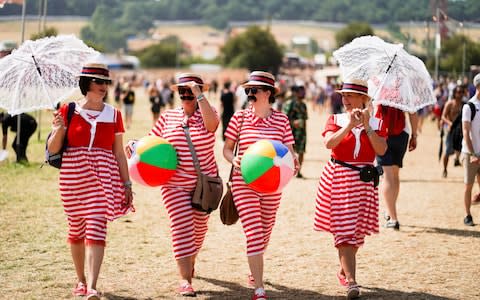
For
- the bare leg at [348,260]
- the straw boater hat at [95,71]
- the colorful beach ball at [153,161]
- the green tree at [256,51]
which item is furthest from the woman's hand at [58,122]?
the green tree at [256,51]

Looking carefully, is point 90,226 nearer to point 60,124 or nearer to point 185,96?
point 60,124

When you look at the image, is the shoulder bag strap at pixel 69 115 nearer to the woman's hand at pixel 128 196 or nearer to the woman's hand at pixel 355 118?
the woman's hand at pixel 128 196

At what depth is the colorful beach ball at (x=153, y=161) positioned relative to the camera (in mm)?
7238

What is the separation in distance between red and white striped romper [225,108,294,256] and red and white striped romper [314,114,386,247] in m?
0.40

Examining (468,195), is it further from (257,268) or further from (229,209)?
(257,268)

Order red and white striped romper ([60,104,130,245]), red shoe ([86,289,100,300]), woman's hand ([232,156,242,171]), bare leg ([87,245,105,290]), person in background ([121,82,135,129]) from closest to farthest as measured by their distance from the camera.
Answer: red shoe ([86,289,100,300]), bare leg ([87,245,105,290]), red and white striped romper ([60,104,130,245]), woman's hand ([232,156,242,171]), person in background ([121,82,135,129])

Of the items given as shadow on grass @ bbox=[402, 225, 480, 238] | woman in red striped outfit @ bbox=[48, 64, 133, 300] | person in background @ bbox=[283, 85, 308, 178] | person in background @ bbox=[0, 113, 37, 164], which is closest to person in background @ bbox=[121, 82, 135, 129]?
person in background @ bbox=[0, 113, 37, 164]

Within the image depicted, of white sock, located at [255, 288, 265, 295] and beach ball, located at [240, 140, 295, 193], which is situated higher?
beach ball, located at [240, 140, 295, 193]

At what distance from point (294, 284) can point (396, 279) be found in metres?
0.94

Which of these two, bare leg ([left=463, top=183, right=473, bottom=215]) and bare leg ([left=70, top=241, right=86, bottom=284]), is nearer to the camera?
bare leg ([left=70, top=241, right=86, bottom=284])

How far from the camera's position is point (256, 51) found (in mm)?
148750

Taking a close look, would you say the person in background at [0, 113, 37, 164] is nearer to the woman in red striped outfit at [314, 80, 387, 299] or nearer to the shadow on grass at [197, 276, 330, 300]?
the shadow on grass at [197, 276, 330, 300]

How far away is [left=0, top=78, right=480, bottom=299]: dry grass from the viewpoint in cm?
768

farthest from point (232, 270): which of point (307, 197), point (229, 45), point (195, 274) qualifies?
point (229, 45)
